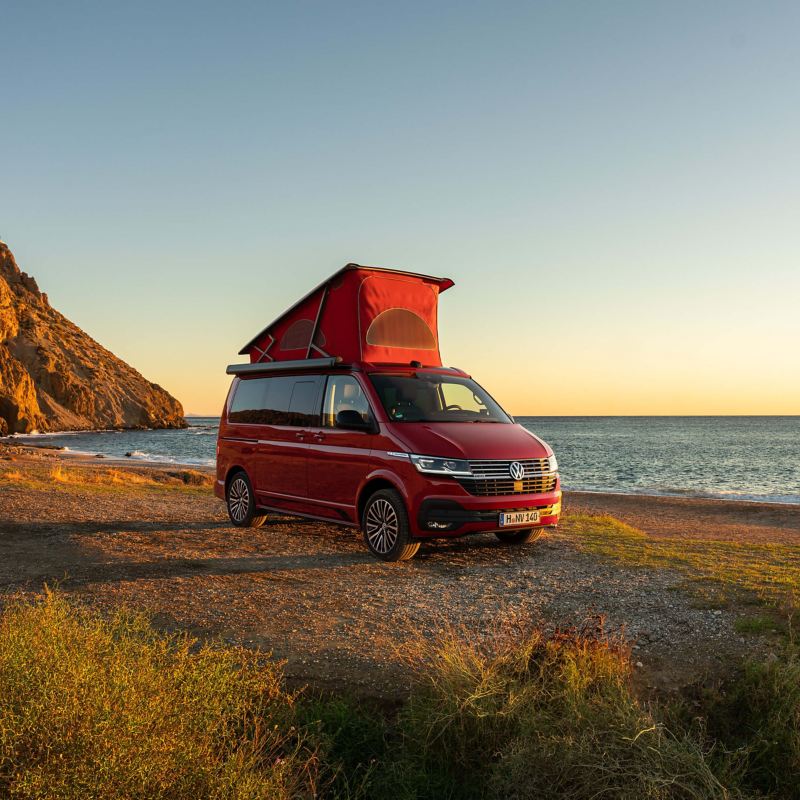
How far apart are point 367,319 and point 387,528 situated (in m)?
2.93

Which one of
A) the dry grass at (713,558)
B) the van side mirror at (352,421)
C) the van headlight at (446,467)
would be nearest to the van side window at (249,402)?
the van side mirror at (352,421)

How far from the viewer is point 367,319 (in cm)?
981

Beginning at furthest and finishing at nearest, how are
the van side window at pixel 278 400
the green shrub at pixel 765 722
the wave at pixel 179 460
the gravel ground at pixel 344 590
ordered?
the wave at pixel 179 460, the van side window at pixel 278 400, the gravel ground at pixel 344 590, the green shrub at pixel 765 722

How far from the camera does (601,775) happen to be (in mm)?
3729

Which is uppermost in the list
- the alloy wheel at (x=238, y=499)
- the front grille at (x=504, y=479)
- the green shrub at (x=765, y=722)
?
the front grille at (x=504, y=479)

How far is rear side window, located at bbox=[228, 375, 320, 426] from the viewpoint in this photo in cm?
1005

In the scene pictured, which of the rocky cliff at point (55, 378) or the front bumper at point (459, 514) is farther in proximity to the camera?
the rocky cliff at point (55, 378)

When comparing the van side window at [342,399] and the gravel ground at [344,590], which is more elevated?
the van side window at [342,399]

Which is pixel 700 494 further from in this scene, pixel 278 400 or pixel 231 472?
pixel 278 400

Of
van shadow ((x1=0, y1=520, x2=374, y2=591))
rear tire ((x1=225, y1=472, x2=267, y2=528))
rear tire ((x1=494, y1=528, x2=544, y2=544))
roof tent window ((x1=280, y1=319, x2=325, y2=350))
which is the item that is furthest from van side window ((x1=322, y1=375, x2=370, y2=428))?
rear tire ((x1=494, y1=528, x2=544, y2=544))

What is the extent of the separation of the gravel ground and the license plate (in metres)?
0.48

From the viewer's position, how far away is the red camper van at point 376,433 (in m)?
8.31

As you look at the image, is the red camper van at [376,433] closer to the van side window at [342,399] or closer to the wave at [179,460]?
the van side window at [342,399]

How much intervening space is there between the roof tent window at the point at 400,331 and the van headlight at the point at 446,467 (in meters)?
2.31
